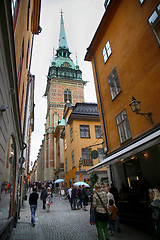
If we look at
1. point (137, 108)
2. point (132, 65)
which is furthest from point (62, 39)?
Answer: point (137, 108)

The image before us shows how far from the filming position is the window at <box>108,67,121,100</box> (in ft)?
32.6

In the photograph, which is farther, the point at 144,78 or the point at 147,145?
the point at 144,78

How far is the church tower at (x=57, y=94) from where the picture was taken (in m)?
42.4

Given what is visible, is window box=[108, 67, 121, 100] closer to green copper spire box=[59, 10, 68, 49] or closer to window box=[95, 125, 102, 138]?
window box=[95, 125, 102, 138]

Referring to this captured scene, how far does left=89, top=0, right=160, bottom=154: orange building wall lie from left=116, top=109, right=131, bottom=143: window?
0.31m

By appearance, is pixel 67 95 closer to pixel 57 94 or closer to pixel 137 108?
pixel 57 94

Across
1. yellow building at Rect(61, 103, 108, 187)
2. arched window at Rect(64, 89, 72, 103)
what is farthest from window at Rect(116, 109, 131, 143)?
arched window at Rect(64, 89, 72, 103)

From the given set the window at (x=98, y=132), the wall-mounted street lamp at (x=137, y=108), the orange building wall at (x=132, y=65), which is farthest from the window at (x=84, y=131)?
the wall-mounted street lamp at (x=137, y=108)

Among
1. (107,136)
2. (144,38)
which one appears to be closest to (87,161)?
(107,136)

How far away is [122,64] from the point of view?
9.34 m

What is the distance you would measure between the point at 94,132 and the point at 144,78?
15007 mm

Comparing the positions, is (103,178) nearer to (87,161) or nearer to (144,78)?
(87,161)

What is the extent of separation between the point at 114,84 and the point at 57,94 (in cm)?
3975

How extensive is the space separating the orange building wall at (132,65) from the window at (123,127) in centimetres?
31
